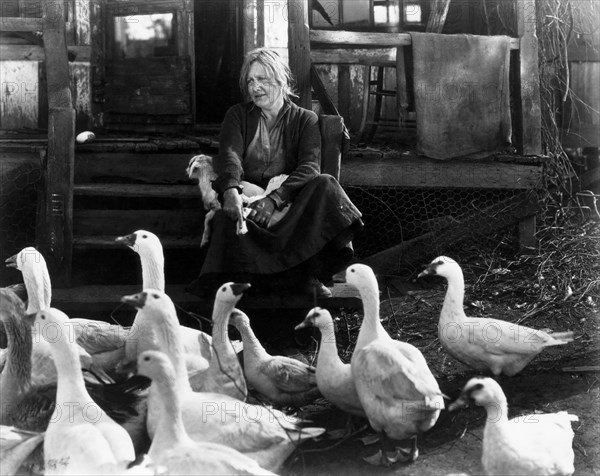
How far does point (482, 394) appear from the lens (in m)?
3.95

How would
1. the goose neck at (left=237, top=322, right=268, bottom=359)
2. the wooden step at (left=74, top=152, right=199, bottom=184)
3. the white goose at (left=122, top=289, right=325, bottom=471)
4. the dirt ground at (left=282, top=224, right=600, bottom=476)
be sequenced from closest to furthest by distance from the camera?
the white goose at (left=122, top=289, right=325, bottom=471), the dirt ground at (left=282, top=224, right=600, bottom=476), the goose neck at (left=237, top=322, right=268, bottom=359), the wooden step at (left=74, top=152, right=199, bottom=184)

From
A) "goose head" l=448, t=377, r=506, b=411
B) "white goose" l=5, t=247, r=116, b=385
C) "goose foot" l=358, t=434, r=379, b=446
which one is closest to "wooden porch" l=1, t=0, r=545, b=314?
"white goose" l=5, t=247, r=116, b=385

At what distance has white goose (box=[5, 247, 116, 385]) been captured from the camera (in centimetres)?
486

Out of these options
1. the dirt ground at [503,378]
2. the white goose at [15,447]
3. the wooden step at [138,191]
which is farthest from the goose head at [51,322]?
the wooden step at [138,191]

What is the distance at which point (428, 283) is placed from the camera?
714cm

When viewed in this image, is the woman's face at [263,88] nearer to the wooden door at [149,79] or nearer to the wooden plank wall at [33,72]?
the wooden door at [149,79]

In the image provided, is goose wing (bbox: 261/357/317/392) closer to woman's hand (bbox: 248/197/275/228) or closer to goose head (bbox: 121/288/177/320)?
goose head (bbox: 121/288/177/320)

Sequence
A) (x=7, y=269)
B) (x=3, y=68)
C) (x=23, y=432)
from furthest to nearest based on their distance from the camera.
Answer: (x=3, y=68), (x=7, y=269), (x=23, y=432)

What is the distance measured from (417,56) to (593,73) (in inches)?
114

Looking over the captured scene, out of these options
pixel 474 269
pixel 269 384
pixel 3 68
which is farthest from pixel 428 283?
pixel 3 68

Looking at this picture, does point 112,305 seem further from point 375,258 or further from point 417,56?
point 417,56

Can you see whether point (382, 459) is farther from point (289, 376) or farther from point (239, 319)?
point (239, 319)

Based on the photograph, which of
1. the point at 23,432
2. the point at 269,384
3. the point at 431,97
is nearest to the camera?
the point at 23,432

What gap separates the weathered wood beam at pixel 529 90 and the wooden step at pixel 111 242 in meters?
2.82
